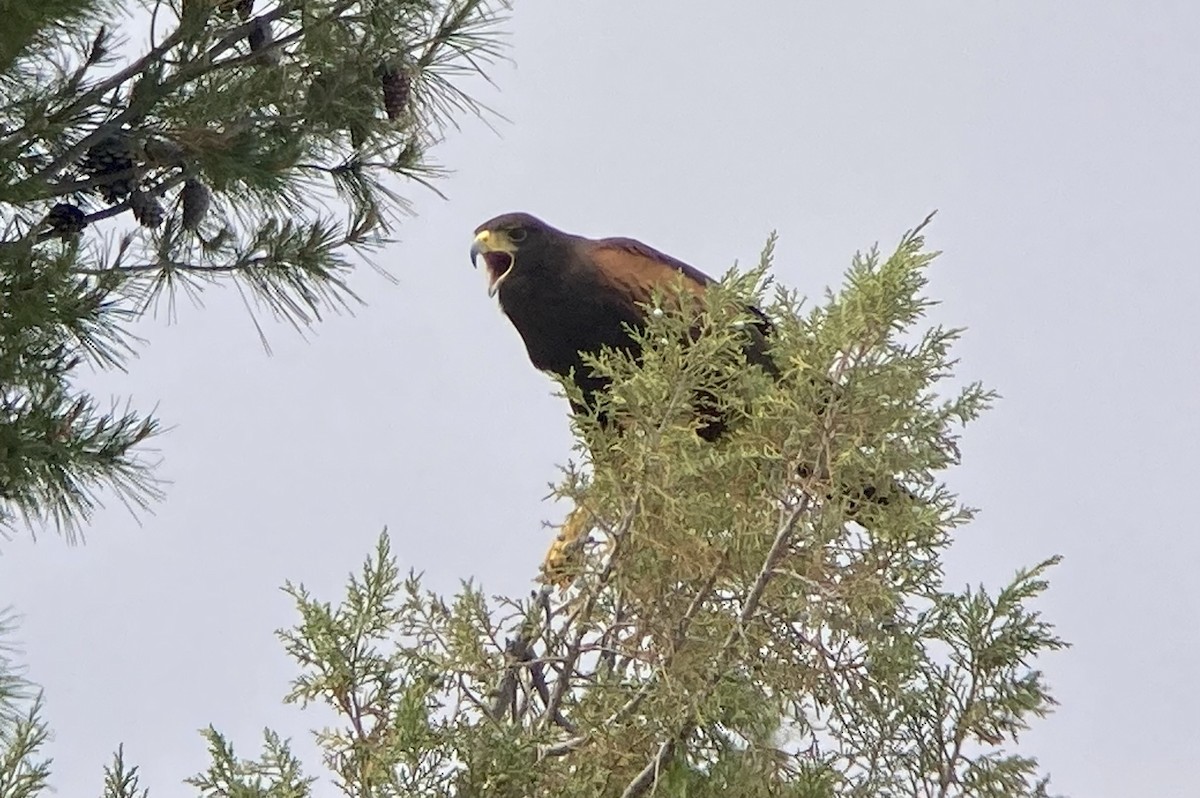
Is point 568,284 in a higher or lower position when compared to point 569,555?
higher

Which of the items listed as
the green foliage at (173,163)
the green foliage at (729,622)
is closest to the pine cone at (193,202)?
the green foliage at (173,163)

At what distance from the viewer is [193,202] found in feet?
8.42

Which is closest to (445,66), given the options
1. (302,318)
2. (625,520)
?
(302,318)

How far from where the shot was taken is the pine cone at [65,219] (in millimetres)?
2459

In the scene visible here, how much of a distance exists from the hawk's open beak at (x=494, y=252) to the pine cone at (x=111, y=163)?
0.83m

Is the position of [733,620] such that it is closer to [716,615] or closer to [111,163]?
[716,615]

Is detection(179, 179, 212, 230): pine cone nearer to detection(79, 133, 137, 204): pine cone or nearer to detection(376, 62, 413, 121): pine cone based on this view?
detection(79, 133, 137, 204): pine cone

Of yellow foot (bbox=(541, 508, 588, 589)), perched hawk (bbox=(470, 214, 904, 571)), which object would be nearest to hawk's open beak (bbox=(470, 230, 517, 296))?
perched hawk (bbox=(470, 214, 904, 571))

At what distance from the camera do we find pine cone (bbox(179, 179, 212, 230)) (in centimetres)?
256

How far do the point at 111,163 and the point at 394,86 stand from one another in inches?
19.8

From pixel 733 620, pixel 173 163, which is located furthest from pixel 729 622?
pixel 173 163

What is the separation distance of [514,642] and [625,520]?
0.74 feet

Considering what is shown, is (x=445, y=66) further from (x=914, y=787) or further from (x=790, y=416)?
(x=914, y=787)

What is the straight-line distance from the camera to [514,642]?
1.84 metres
